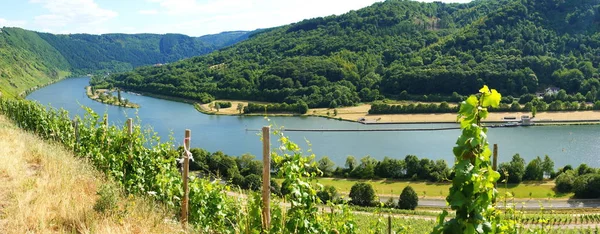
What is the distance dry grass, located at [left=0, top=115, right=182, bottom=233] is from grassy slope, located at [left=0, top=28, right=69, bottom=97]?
5364 centimetres

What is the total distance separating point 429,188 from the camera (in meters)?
23.7

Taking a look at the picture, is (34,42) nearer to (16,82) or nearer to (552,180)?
(16,82)

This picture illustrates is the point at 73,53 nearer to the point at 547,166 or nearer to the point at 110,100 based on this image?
the point at 110,100

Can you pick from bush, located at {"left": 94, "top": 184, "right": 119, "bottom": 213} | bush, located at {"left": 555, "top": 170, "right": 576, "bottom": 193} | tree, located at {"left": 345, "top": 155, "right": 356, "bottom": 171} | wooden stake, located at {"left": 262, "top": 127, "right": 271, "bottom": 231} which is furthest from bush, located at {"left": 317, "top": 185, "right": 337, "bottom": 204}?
bush, located at {"left": 555, "top": 170, "right": 576, "bottom": 193}

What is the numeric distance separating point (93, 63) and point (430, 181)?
123 m

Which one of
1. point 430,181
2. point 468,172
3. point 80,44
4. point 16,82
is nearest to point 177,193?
point 468,172

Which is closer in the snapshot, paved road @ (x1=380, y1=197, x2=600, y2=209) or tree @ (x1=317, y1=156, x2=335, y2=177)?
paved road @ (x1=380, y1=197, x2=600, y2=209)

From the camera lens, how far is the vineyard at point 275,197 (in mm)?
2082

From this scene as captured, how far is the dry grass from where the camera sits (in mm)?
3203

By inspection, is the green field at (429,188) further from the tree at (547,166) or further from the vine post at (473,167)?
the vine post at (473,167)

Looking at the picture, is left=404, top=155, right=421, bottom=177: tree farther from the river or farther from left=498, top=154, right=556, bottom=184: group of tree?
left=498, top=154, right=556, bottom=184: group of tree

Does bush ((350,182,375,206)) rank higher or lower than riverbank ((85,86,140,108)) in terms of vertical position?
lower

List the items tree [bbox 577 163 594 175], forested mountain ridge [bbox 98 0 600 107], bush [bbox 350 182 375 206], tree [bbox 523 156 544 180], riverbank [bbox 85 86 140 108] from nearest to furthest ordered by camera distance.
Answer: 1. bush [bbox 350 182 375 206]
2. tree [bbox 577 163 594 175]
3. tree [bbox 523 156 544 180]
4. riverbank [bbox 85 86 140 108]
5. forested mountain ridge [bbox 98 0 600 107]

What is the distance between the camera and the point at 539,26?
65.0m
